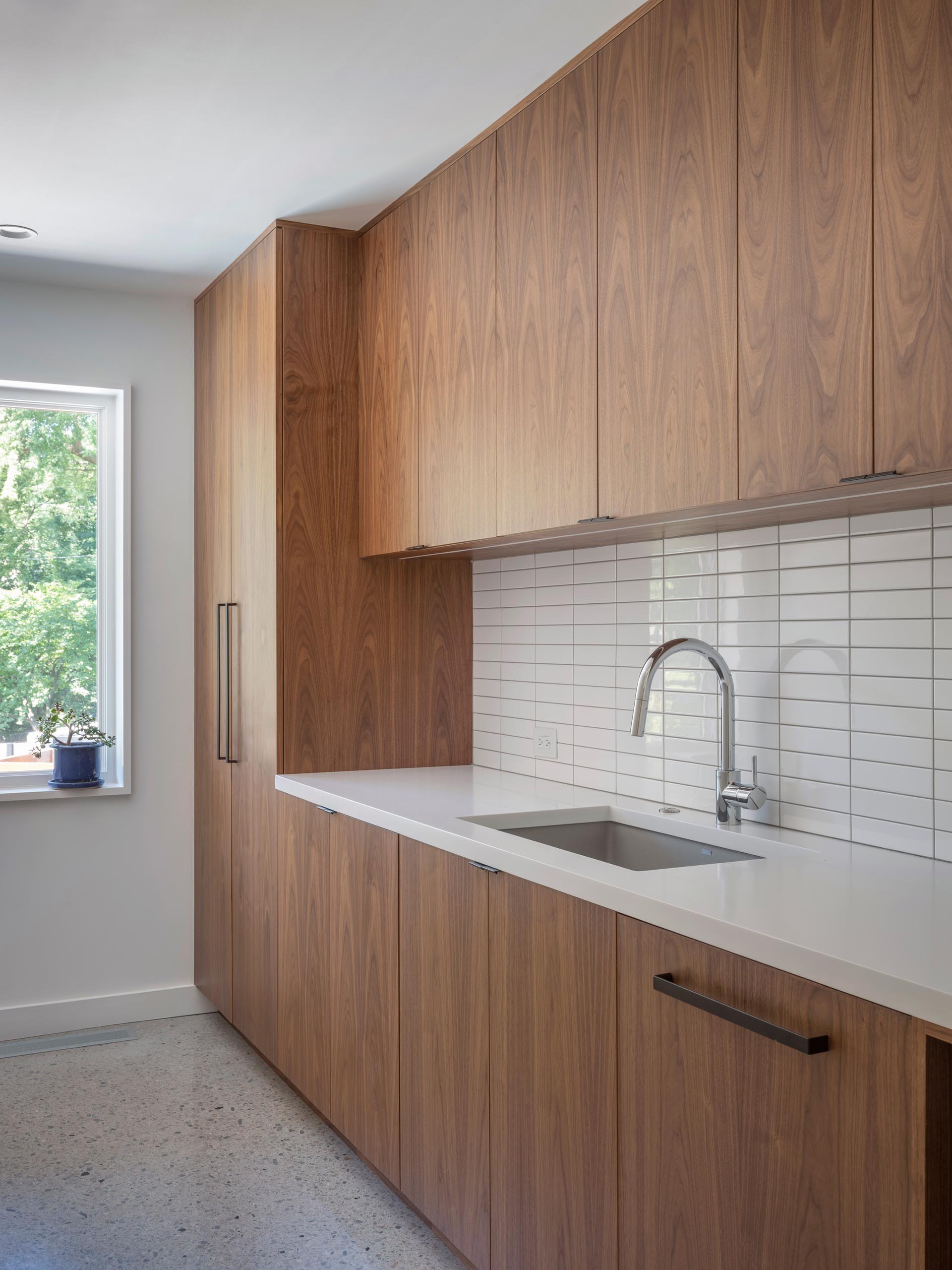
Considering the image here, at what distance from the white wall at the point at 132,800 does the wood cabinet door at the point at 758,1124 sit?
2.63m

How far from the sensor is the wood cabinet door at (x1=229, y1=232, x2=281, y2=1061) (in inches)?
124

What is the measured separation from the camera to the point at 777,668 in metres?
2.16

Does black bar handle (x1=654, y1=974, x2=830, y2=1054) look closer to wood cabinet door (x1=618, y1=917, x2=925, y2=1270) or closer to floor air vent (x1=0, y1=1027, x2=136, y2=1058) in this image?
wood cabinet door (x1=618, y1=917, x2=925, y2=1270)

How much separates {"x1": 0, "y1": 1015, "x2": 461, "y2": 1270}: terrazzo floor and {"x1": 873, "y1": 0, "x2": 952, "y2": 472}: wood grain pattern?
1873 millimetres

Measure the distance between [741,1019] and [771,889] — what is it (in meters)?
0.28

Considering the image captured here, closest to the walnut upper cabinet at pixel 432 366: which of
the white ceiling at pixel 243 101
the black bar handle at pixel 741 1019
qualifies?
the white ceiling at pixel 243 101

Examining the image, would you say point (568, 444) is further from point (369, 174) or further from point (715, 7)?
point (369, 174)

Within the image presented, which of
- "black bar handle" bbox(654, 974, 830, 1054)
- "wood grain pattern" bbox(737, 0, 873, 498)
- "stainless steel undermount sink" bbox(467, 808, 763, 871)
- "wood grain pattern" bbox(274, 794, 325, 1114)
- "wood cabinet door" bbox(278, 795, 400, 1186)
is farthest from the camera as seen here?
"wood grain pattern" bbox(274, 794, 325, 1114)

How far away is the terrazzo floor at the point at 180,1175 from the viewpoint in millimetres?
2312

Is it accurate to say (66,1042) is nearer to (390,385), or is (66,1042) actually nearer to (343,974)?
(343,974)

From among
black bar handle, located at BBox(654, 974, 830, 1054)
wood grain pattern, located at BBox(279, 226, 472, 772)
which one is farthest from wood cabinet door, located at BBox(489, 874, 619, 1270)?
wood grain pattern, located at BBox(279, 226, 472, 772)

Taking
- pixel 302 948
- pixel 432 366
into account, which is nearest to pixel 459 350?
pixel 432 366

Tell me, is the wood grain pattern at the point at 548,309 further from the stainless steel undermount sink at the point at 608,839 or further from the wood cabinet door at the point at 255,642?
the wood cabinet door at the point at 255,642

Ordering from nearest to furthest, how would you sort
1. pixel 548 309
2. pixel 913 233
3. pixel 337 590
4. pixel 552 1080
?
pixel 913 233, pixel 552 1080, pixel 548 309, pixel 337 590
